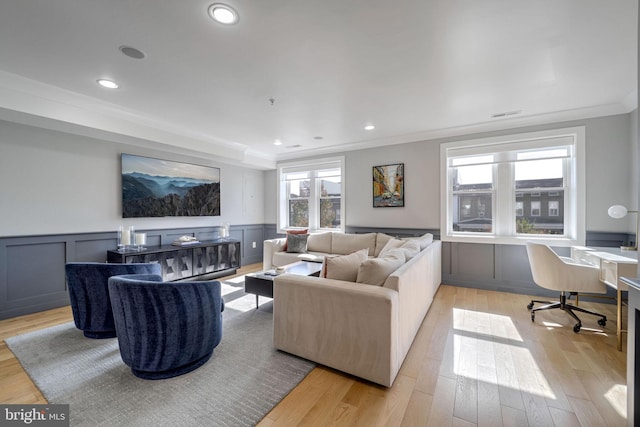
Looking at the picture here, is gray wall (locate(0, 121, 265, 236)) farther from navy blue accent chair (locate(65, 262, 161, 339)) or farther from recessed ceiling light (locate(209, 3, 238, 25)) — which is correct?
recessed ceiling light (locate(209, 3, 238, 25))

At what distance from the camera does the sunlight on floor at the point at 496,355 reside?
75.2 inches

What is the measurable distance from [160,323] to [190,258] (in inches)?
111

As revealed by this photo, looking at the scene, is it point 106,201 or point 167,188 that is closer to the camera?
point 106,201

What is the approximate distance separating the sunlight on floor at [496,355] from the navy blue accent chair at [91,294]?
3177 mm

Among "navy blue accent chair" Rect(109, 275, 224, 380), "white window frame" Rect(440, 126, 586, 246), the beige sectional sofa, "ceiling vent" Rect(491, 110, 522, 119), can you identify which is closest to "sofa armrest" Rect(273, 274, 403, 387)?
the beige sectional sofa

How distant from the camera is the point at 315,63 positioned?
2.32 meters

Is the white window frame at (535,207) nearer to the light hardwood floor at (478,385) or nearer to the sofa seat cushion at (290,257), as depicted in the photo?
the light hardwood floor at (478,385)

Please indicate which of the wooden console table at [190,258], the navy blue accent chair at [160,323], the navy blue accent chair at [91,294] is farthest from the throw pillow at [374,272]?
the wooden console table at [190,258]

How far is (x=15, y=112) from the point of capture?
2652 mm

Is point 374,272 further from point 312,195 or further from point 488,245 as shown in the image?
point 312,195

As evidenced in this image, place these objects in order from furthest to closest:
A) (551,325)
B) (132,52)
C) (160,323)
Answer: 1. (551,325)
2. (132,52)
3. (160,323)

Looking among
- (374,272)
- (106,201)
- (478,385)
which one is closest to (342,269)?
(374,272)

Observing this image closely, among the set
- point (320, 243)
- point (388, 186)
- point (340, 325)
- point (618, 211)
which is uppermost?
point (388, 186)

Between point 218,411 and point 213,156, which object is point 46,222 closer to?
point 213,156
